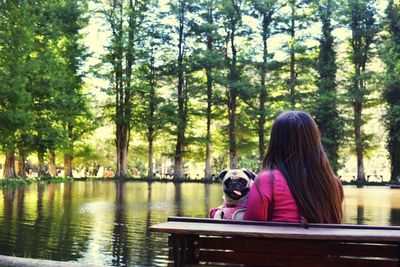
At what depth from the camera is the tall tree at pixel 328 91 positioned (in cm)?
3734

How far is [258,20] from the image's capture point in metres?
39.2

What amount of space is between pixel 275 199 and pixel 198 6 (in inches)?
1520

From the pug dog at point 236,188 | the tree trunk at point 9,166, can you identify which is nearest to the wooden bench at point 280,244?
the pug dog at point 236,188

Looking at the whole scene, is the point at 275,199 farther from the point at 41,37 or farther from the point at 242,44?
the point at 242,44

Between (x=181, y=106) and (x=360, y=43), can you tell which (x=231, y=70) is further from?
(x=360, y=43)

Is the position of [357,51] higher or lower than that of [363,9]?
lower

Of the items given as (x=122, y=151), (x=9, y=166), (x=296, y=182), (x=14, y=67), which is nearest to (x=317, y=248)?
(x=296, y=182)

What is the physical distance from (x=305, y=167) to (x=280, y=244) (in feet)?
1.55

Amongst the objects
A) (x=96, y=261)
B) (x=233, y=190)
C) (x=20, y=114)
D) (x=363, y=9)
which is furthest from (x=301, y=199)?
(x=363, y=9)

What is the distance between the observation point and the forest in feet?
123

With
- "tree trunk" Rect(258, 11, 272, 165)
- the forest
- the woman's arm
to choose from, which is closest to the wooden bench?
the woman's arm

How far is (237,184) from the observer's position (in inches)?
163

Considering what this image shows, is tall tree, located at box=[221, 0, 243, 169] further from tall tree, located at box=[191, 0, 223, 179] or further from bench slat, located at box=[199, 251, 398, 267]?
bench slat, located at box=[199, 251, 398, 267]

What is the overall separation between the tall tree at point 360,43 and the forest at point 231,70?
81 millimetres
